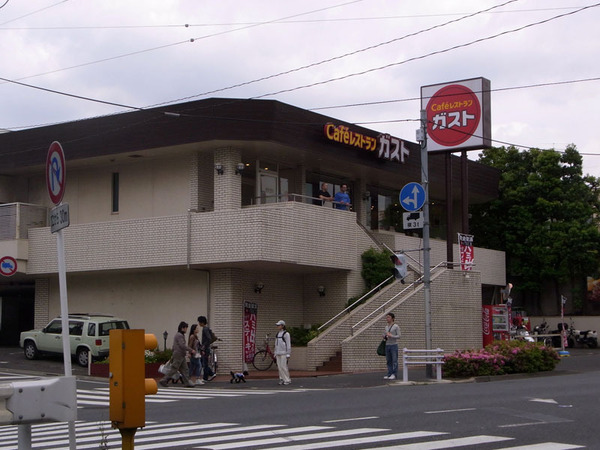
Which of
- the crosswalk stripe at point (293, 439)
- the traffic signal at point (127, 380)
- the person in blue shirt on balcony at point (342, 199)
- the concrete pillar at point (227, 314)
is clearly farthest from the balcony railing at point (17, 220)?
the traffic signal at point (127, 380)

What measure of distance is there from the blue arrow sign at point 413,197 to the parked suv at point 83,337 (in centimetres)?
994

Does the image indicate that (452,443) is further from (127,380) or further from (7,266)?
(7,266)

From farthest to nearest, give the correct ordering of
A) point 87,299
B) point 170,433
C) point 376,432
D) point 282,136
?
point 87,299, point 282,136, point 170,433, point 376,432

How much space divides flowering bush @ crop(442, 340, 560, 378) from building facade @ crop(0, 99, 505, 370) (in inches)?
205

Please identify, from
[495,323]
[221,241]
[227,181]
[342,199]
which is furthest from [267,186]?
[495,323]

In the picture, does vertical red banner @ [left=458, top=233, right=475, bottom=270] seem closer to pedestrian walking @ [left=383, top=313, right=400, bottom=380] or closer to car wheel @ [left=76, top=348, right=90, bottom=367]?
pedestrian walking @ [left=383, top=313, right=400, bottom=380]

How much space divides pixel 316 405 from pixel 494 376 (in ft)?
28.7

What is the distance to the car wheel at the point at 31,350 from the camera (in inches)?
1200

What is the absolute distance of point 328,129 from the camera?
30.6 metres

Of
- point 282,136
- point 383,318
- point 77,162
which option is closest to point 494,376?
point 383,318

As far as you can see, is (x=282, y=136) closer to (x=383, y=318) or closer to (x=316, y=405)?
(x=383, y=318)

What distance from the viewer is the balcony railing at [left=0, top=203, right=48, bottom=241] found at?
33.5 meters

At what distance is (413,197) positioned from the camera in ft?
79.9

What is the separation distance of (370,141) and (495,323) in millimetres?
9063
